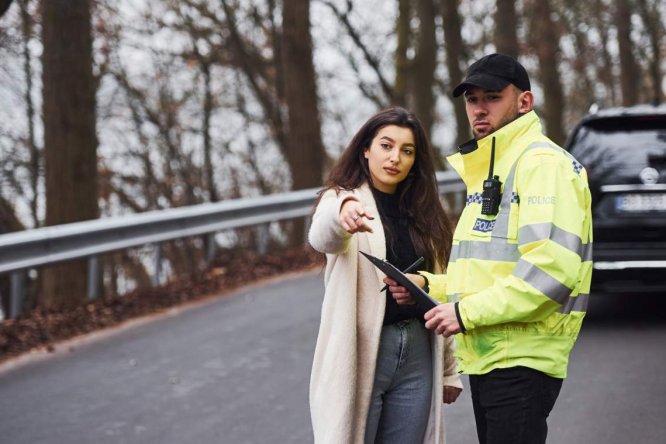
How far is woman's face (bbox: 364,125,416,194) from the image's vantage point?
3.65 meters

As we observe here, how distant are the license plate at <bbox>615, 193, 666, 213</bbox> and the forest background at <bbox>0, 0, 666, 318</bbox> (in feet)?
19.9

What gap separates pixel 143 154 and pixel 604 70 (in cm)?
2030

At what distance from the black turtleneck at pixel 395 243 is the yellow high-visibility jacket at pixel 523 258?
0.37m

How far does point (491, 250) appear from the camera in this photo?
308 centimetres

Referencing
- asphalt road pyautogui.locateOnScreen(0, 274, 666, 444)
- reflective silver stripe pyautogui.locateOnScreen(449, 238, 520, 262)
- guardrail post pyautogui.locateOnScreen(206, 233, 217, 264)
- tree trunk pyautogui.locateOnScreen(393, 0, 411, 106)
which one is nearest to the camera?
reflective silver stripe pyautogui.locateOnScreen(449, 238, 520, 262)

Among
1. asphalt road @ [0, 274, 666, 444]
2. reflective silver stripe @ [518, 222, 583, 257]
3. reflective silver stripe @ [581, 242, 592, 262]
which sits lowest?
asphalt road @ [0, 274, 666, 444]

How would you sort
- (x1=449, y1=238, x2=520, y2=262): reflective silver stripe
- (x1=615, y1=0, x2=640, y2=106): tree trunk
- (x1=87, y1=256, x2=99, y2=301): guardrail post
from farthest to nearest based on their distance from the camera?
(x1=615, y1=0, x2=640, y2=106): tree trunk < (x1=87, y1=256, x2=99, y2=301): guardrail post < (x1=449, y1=238, x2=520, y2=262): reflective silver stripe

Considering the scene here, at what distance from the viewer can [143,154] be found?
71.5 feet

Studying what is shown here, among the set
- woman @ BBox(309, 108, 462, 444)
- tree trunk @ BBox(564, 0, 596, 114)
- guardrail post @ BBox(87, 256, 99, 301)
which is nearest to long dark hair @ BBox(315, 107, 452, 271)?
woman @ BBox(309, 108, 462, 444)

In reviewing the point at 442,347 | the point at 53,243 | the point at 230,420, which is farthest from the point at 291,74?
the point at 442,347

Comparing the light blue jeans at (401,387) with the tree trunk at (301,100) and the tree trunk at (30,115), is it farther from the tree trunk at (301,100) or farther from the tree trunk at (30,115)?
the tree trunk at (301,100)

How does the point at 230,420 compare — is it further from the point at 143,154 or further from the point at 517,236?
the point at 143,154

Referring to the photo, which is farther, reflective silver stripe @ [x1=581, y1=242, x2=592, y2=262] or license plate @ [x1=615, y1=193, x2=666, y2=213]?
license plate @ [x1=615, y1=193, x2=666, y2=213]

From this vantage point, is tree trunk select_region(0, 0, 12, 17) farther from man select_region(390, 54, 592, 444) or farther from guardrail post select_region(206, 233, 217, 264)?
man select_region(390, 54, 592, 444)
